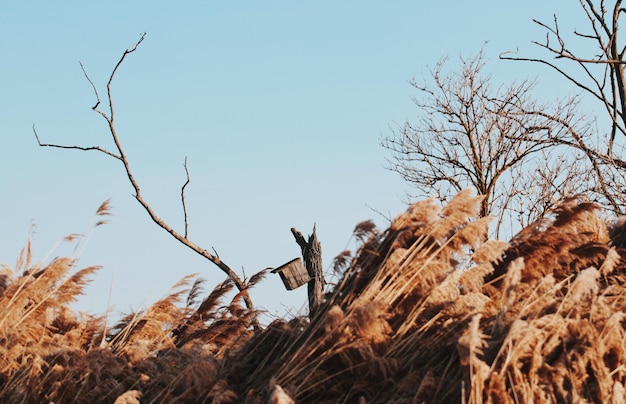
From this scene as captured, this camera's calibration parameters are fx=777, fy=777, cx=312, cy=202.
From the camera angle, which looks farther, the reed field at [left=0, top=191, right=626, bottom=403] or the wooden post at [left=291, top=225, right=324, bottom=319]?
the wooden post at [left=291, top=225, right=324, bottom=319]

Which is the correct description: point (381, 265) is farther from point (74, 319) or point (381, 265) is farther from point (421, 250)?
point (74, 319)

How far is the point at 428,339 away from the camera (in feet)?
12.5

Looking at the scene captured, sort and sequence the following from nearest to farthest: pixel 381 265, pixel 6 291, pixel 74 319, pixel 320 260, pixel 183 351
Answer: pixel 381 265
pixel 183 351
pixel 6 291
pixel 74 319
pixel 320 260

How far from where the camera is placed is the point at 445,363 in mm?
3686

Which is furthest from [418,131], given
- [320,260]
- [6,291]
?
[6,291]

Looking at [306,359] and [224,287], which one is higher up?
[224,287]

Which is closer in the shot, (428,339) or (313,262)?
(428,339)

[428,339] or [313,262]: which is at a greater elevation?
[313,262]

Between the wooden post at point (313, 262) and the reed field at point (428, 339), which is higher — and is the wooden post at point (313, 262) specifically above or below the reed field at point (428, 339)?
above

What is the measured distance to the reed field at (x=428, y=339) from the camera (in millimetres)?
3443

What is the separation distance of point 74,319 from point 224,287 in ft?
4.45

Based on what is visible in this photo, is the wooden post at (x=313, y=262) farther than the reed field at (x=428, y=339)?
Yes

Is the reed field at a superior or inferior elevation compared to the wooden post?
inferior

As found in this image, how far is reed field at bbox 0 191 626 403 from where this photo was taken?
3.44 metres
